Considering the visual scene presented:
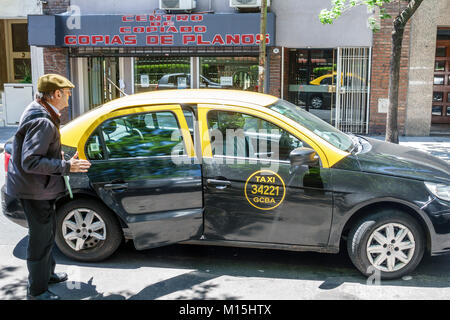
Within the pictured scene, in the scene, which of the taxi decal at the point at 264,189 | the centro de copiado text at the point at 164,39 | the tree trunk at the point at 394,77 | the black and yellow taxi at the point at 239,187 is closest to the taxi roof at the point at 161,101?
the black and yellow taxi at the point at 239,187

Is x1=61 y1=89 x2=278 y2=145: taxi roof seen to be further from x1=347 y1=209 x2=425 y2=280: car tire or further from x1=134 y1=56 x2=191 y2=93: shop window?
x1=134 y1=56 x2=191 y2=93: shop window

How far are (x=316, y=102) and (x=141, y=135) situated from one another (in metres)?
10.4

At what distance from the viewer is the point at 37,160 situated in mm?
3855

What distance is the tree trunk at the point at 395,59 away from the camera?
9.42m

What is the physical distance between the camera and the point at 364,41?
540 inches

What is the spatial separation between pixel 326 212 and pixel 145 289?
68.7 inches

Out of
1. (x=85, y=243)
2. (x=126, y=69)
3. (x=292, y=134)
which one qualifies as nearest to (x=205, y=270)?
(x=85, y=243)

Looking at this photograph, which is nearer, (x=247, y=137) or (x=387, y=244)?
(x=387, y=244)

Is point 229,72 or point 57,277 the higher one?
point 229,72

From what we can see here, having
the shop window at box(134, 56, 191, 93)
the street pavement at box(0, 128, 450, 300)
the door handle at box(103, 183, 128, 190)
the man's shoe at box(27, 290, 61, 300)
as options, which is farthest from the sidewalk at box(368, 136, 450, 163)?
the man's shoe at box(27, 290, 61, 300)

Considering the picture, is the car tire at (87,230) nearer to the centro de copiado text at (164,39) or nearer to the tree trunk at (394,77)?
the tree trunk at (394,77)

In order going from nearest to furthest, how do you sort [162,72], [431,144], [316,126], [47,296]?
[47,296] < [316,126] < [431,144] < [162,72]

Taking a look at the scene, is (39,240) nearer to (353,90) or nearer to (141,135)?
(141,135)

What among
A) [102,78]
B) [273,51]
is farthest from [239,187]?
[102,78]
